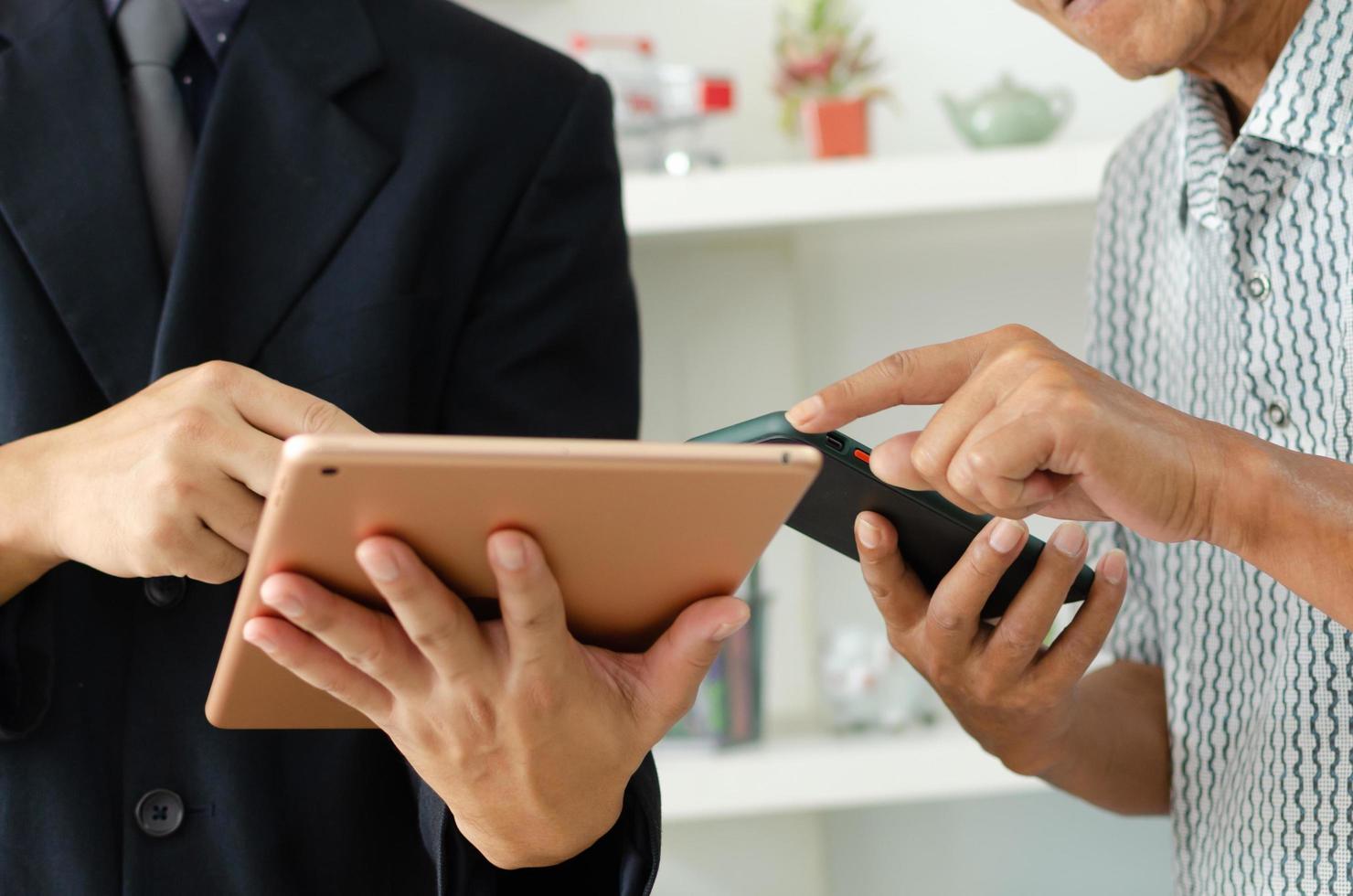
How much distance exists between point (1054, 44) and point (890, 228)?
0.43 metres

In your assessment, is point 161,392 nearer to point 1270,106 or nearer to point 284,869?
point 284,869

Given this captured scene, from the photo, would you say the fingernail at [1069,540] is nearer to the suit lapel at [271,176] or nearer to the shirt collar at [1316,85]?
the shirt collar at [1316,85]

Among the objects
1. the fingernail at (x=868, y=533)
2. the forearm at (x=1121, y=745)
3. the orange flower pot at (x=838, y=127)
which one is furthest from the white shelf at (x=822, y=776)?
the fingernail at (x=868, y=533)

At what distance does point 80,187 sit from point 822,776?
122 centimetres

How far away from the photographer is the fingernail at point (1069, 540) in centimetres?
83

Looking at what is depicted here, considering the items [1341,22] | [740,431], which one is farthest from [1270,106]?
[740,431]

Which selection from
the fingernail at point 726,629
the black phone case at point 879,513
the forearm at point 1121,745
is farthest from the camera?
the forearm at point 1121,745

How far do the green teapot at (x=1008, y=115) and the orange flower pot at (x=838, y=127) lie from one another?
0.13 metres

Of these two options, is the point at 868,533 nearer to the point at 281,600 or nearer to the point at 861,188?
the point at 281,600

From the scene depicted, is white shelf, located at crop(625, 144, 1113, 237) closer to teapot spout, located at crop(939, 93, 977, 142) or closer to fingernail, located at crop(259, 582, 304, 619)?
teapot spout, located at crop(939, 93, 977, 142)

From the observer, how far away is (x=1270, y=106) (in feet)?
3.11

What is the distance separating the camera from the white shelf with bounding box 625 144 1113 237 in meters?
1.78

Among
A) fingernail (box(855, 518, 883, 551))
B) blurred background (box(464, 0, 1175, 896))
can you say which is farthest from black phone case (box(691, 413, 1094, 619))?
blurred background (box(464, 0, 1175, 896))

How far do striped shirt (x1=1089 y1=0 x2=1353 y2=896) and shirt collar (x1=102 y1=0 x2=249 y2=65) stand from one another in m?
0.74
